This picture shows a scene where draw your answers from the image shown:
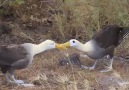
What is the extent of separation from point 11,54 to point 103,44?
Answer: 1651 mm

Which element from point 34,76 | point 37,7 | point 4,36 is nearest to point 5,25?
point 4,36

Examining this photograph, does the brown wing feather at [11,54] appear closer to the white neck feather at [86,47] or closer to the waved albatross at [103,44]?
the waved albatross at [103,44]

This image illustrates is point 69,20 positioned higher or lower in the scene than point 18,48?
lower

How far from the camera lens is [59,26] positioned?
7.57 metres

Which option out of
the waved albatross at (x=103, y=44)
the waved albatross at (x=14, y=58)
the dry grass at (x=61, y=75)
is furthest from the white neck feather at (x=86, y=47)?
the waved albatross at (x=14, y=58)

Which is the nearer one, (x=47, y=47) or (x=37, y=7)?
(x=47, y=47)

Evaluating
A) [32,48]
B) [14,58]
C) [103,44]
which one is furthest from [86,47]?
[14,58]

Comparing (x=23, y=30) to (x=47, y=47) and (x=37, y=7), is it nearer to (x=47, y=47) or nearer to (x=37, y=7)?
(x=37, y=7)

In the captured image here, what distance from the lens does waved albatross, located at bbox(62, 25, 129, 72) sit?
6.29 meters

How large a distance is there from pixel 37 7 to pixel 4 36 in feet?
3.83

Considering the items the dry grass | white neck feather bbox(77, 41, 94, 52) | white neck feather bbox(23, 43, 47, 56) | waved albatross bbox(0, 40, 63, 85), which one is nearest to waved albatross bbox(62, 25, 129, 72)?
white neck feather bbox(77, 41, 94, 52)

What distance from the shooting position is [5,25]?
25.6ft

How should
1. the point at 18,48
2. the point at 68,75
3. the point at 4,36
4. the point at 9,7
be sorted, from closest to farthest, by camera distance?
the point at 18,48
the point at 68,75
the point at 4,36
the point at 9,7

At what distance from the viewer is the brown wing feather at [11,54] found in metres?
5.40
